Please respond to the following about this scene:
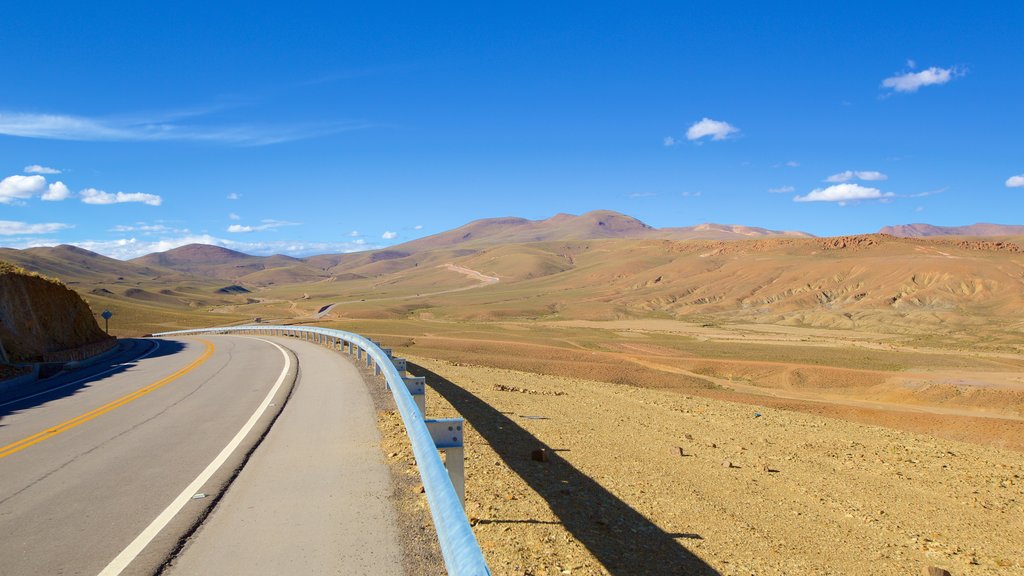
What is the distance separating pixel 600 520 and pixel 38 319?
3292cm

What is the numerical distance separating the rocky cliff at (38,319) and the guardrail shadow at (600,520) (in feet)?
79.1

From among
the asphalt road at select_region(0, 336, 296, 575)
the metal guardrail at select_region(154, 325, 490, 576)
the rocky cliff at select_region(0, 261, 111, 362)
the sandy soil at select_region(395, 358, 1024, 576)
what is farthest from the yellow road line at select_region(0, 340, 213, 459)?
the rocky cliff at select_region(0, 261, 111, 362)

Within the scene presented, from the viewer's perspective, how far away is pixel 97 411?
12.1 meters

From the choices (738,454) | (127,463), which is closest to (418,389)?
(127,463)

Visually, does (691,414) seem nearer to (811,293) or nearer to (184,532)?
(184,532)

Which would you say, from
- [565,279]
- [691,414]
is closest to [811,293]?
[565,279]

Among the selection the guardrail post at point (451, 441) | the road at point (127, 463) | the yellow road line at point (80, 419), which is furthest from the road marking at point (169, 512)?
the yellow road line at point (80, 419)

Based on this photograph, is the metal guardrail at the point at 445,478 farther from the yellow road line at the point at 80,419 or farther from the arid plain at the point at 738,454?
the yellow road line at the point at 80,419

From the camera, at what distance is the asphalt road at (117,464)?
509 cm

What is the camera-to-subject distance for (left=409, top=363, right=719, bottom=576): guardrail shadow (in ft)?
18.7

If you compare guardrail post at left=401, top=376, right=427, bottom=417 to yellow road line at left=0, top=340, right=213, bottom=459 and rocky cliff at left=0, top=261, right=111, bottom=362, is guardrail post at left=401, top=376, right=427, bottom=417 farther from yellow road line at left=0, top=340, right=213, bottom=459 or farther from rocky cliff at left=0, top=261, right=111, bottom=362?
rocky cliff at left=0, top=261, right=111, bottom=362

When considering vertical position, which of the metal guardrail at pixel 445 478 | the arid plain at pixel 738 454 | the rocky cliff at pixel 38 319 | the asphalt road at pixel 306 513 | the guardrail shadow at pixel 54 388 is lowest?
the arid plain at pixel 738 454

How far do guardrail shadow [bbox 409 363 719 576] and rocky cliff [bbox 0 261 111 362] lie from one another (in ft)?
79.1

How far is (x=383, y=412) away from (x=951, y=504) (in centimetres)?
919
